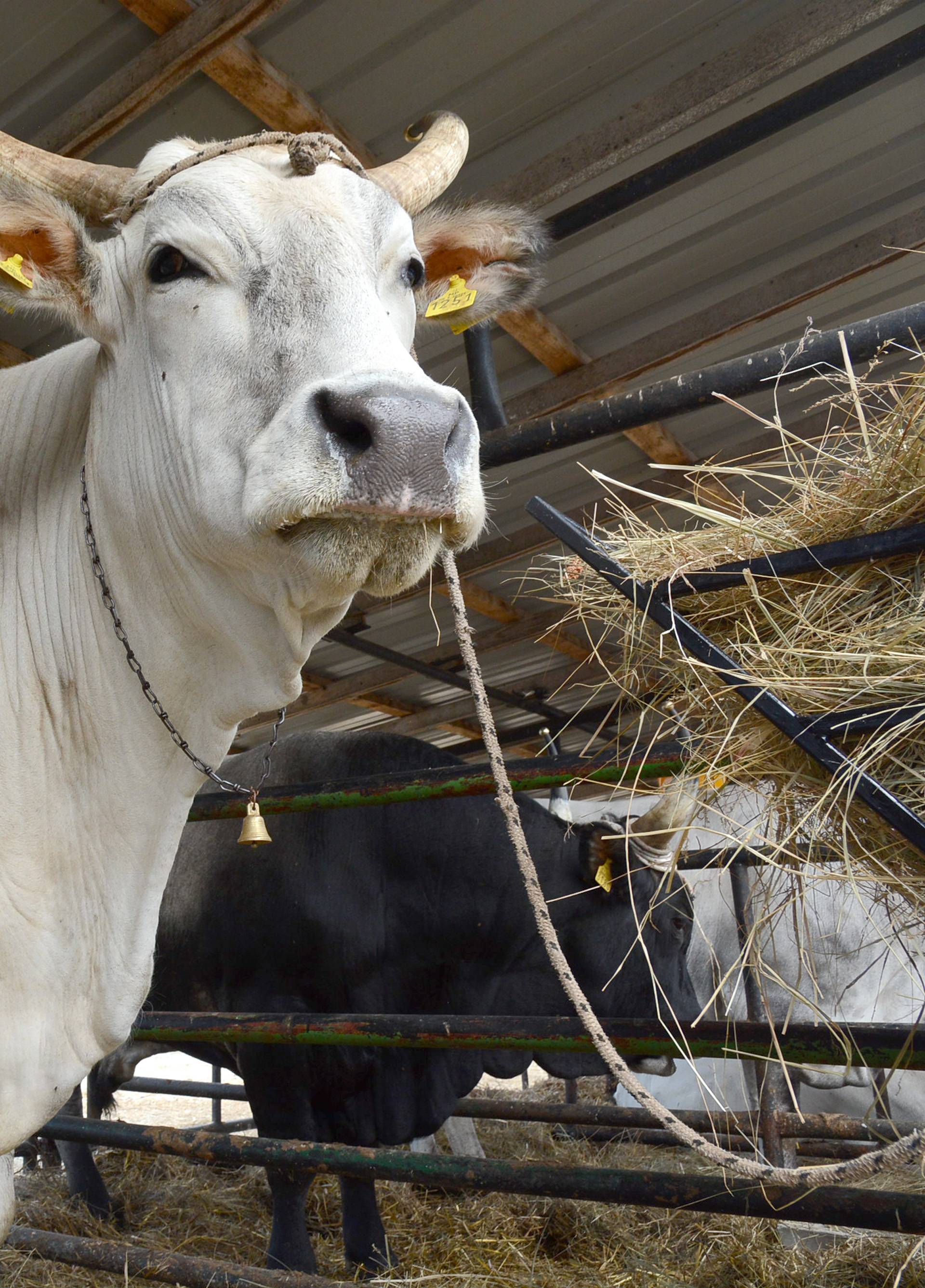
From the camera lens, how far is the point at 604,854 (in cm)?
338

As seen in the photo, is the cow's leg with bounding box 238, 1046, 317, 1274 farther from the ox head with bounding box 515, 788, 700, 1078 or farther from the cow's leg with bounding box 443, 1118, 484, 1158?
the cow's leg with bounding box 443, 1118, 484, 1158

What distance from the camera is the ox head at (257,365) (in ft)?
4.64

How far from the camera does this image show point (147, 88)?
11.8ft

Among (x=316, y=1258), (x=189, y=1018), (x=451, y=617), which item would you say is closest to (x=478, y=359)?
(x=189, y=1018)

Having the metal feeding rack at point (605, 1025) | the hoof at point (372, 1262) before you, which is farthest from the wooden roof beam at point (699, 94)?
the hoof at point (372, 1262)

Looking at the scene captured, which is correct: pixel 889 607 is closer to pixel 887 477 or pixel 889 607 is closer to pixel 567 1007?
pixel 887 477

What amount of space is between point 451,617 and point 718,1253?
18.0 feet

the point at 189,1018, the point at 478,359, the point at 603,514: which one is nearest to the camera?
the point at 189,1018

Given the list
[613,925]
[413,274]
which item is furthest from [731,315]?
[413,274]

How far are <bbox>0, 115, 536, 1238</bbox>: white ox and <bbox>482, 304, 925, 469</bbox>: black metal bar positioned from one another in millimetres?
566

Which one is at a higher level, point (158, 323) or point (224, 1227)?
point (158, 323)

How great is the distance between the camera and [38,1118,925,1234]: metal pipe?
1.73 m

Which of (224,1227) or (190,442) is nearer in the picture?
(190,442)

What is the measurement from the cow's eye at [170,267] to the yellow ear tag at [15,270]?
0.23m
